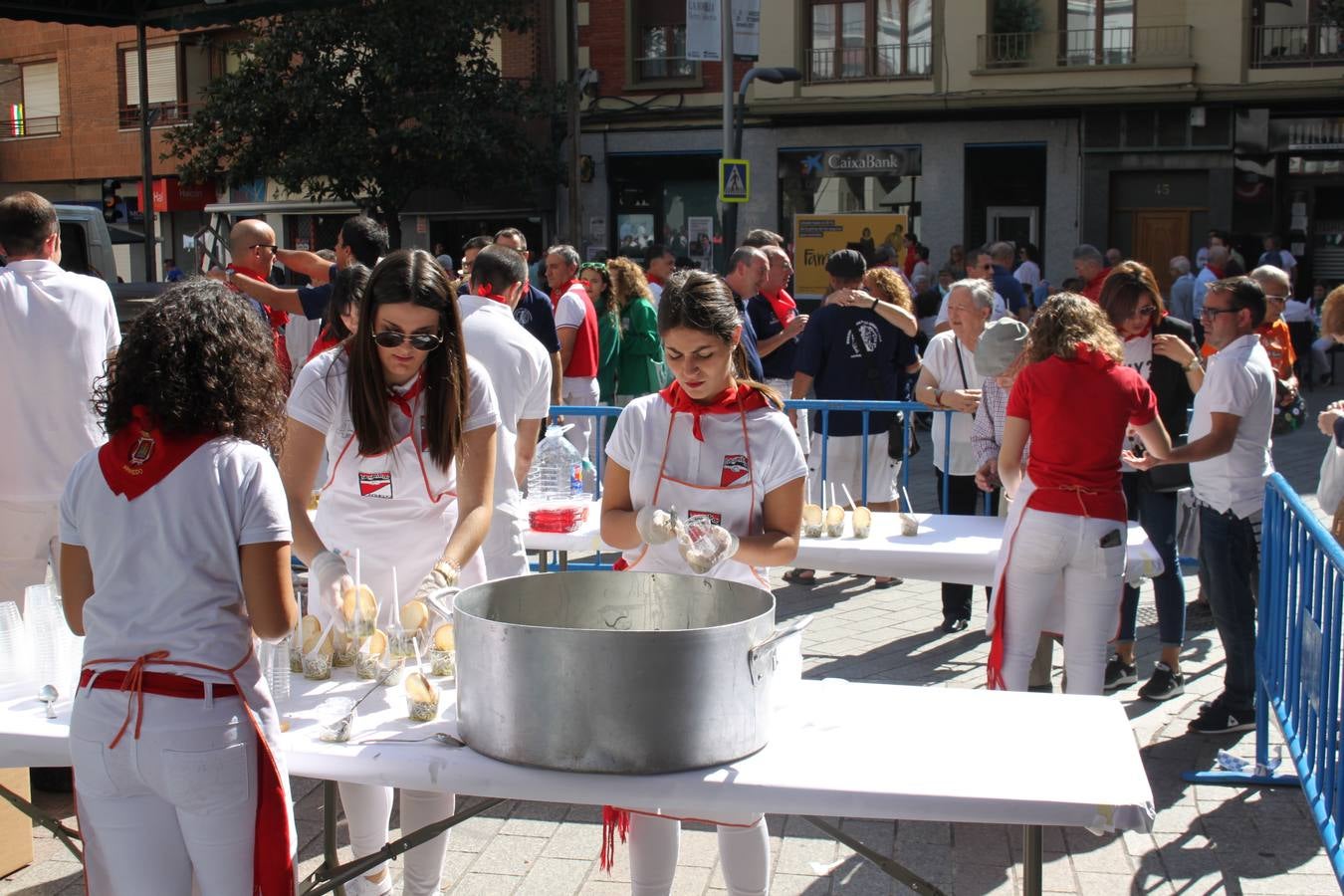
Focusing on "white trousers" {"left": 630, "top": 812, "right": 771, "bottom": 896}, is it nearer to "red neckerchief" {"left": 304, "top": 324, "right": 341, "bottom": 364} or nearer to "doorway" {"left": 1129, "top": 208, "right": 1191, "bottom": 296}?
"red neckerchief" {"left": 304, "top": 324, "right": 341, "bottom": 364}

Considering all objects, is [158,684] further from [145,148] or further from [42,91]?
[42,91]

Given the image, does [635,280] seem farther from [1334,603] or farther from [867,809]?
[867,809]

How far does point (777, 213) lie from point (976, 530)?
18562mm

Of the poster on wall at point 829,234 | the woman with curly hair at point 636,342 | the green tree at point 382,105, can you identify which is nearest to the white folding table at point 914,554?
the woman with curly hair at point 636,342

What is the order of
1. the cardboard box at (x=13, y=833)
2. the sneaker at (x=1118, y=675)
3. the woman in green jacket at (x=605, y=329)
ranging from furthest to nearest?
the woman in green jacket at (x=605, y=329) < the sneaker at (x=1118, y=675) < the cardboard box at (x=13, y=833)

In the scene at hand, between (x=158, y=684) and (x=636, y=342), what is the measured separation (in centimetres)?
749

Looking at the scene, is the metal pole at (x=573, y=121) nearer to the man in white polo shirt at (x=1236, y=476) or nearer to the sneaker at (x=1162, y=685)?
the sneaker at (x=1162, y=685)

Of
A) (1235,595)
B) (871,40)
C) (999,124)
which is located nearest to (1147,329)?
(1235,595)

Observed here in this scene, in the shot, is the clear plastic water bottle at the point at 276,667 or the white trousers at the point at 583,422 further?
the white trousers at the point at 583,422

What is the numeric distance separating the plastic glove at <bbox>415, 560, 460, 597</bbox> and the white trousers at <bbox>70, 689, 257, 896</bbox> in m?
0.82

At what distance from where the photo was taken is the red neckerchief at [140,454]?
7.77 feet

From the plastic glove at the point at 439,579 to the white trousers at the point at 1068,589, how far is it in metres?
2.05

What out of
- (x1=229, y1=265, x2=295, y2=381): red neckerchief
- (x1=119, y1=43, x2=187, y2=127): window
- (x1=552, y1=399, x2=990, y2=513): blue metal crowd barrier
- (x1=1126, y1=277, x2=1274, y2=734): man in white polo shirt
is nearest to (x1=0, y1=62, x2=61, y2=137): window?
(x1=119, y1=43, x2=187, y2=127): window

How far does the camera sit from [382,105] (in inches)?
851
